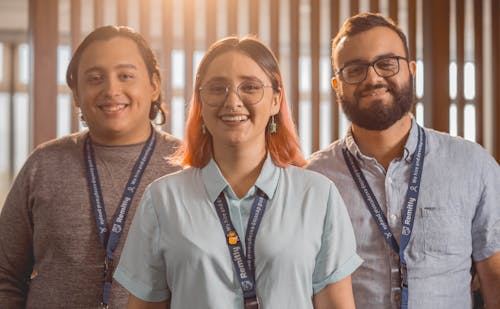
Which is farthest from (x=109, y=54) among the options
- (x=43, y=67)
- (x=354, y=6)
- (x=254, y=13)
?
(x=354, y=6)

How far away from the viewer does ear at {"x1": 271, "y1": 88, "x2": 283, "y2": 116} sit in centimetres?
158

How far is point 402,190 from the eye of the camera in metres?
1.96

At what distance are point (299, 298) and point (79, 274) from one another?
0.74 m

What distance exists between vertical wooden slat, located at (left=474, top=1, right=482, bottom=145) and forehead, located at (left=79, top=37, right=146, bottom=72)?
247 cm

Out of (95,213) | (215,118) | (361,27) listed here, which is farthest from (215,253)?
(361,27)

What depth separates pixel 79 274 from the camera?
1822mm

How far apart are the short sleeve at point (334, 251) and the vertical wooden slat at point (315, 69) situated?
6.81ft

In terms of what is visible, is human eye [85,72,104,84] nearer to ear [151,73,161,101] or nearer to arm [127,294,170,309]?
ear [151,73,161,101]

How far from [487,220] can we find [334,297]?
2.53 ft

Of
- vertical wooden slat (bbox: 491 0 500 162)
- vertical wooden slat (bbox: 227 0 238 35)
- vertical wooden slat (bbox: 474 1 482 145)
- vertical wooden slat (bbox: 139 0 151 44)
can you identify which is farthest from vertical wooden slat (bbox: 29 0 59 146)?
vertical wooden slat (bbox: 491 0 500 162)

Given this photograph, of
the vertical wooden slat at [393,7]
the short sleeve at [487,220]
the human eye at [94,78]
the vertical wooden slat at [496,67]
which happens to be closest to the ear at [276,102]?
the human eye at [94,78]

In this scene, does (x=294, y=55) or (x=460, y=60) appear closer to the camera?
(x=294, y=55)

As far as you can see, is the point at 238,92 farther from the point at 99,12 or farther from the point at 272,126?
the point at 99,12

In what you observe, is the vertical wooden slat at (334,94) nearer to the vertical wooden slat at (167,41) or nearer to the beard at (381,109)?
the vertical wooden slat at (167,41)
